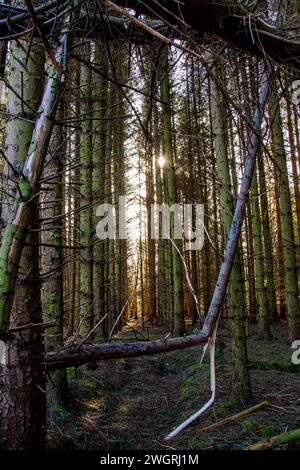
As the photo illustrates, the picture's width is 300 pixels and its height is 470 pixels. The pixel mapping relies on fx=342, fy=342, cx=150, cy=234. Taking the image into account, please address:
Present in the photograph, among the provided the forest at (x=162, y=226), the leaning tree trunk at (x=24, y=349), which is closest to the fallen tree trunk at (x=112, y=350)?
the forest at (x=162, y=226)

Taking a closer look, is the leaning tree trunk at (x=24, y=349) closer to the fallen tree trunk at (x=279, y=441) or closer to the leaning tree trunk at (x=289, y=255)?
the fallen tree trunk at (x=279, y=441)

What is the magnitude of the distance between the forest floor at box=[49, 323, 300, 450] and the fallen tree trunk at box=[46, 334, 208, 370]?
233 cm

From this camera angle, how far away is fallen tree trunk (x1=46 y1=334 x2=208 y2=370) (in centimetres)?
117

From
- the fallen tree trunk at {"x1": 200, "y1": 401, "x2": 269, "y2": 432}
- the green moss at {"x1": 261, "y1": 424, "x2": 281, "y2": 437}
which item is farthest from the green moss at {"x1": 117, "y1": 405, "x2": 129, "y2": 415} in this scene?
the green moss at {"x1": 261, "y1": 424, "x2": 281, "y2": 437}

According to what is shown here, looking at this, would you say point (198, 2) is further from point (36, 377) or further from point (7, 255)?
point (36, 377)

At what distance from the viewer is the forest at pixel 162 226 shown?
127 centimetres

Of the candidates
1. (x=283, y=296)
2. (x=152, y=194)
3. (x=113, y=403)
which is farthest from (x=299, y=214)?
(x=113, y=403)

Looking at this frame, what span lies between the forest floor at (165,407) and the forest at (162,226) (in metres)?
0.03

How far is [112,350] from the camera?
4.60 ft

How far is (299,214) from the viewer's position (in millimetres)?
16297

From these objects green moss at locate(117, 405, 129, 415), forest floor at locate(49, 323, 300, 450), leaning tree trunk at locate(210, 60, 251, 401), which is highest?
leaning tree trunk at locate(210, 60, 251, 401)

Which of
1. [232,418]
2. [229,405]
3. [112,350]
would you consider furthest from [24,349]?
[229,405]

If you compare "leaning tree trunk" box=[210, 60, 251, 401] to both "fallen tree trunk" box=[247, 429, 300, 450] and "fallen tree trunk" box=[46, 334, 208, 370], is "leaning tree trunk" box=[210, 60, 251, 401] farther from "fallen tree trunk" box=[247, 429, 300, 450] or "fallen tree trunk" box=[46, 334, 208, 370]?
"fallen tree trunk" box=[46, 334, 208, 370]

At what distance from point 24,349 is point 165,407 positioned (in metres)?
4.87
